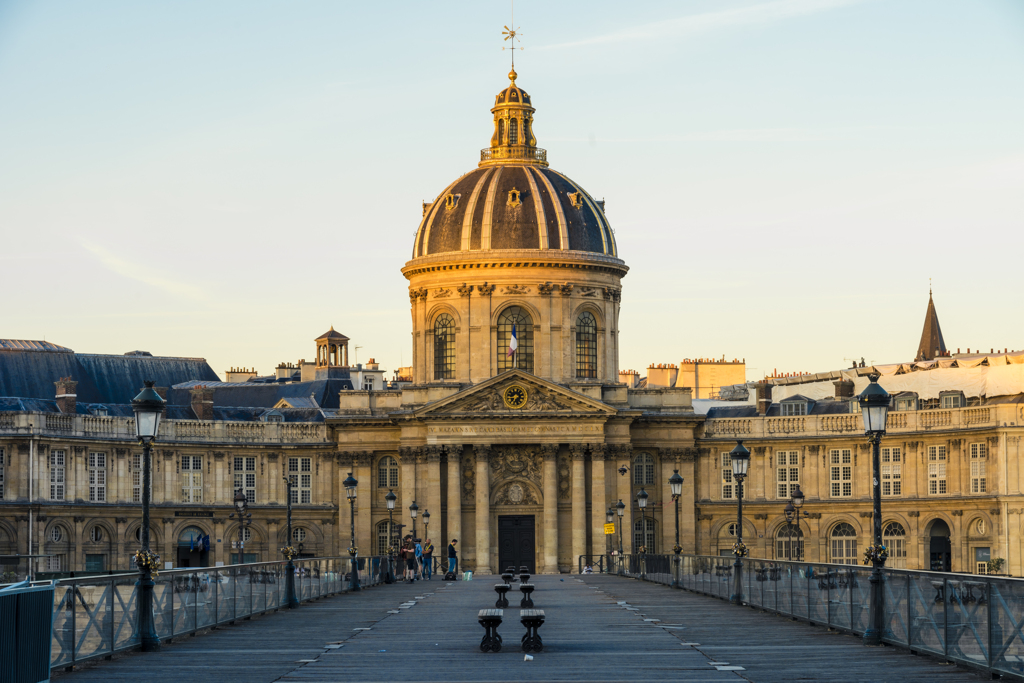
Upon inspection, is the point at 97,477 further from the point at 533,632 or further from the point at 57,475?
the point at 533,632

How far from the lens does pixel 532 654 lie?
87.3ft

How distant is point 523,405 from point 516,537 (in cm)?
769

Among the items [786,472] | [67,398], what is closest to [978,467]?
[786,472]

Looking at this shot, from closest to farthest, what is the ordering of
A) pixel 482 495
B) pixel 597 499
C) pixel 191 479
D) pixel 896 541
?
pixel 482 495 → pixel 597 499 → pixel 896 541 → pixel 191 479

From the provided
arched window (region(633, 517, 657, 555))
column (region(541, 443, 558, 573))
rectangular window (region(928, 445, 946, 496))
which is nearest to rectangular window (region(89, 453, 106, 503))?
column (region(541, 443, 558, 573))

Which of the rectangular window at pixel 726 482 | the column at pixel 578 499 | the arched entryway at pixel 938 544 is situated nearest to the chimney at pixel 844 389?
the rectangular window at pixel 726 482

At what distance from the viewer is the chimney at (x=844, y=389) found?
100438 mm

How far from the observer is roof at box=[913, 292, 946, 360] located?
137250 millimetres

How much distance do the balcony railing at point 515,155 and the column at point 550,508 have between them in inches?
759

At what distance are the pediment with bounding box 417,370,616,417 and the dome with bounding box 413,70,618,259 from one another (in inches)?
356

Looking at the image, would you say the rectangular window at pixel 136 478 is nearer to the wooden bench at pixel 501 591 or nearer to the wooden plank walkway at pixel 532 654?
the wooden plank walkway at pixel 532 654

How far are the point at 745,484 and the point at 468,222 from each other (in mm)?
22062

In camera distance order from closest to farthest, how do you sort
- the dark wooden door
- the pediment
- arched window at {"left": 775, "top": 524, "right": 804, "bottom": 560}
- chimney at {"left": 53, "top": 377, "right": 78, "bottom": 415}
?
chimney at {"left": 53, "top": 377, "right": 78, "bottom": 415}
the pediment
the dark wooden door
arched window at {"left": 775, "top": 524, "right": 804, "bottom": 560}

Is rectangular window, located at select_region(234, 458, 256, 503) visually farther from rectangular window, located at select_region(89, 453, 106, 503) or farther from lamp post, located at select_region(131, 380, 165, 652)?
lamp post, located at select_region(131, 380, 165, 652)
